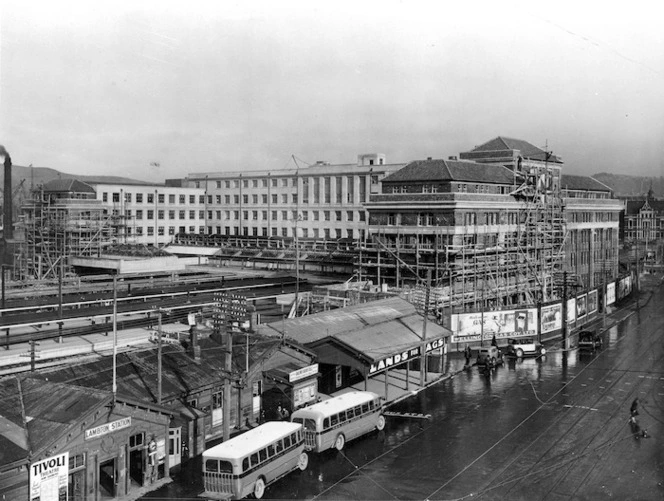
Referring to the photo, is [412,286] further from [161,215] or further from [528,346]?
[161,215]

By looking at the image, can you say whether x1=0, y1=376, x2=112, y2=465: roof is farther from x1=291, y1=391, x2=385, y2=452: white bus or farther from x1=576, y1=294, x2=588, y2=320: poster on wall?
x1=576, y1=294, x2=588, y2=320: poster on wall

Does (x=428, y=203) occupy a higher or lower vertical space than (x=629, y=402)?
higher

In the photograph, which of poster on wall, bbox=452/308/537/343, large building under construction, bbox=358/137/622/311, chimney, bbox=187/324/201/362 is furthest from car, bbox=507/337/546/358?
chimney, bbox=187/324/201/362

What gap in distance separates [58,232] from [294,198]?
137 ft

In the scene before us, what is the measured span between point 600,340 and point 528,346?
Answer: 9060 millimetres

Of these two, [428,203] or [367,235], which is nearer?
[428,203]

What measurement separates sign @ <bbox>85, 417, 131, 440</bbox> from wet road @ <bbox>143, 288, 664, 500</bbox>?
9.71 feet

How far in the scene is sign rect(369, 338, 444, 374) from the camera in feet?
129

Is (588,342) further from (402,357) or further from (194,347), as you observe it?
(194,347)

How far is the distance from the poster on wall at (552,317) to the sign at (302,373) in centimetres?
2861

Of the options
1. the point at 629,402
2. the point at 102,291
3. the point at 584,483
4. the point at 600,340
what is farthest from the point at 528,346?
the point at 102,291

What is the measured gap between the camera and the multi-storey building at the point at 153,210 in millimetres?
102750

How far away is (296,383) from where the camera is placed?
36.1 meters

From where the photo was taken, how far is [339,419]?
3094cm
